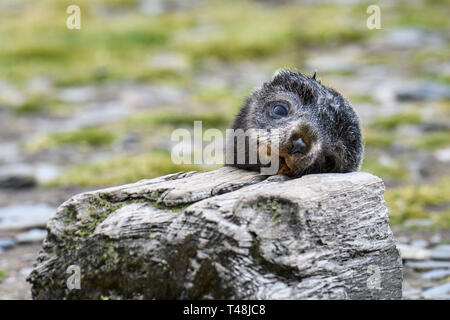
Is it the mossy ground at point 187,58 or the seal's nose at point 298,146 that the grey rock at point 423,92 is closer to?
the mossy ground at point 187,58

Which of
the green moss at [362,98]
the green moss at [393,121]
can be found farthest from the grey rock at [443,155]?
the green moss at [362,98]

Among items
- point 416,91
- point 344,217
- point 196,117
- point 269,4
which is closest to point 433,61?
point 416,91

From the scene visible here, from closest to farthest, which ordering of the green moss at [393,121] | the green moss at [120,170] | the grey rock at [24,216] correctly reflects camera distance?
1. the grey rock at [24,216]
2. the green moss at [120,170]
3. the green moss at [393,121]

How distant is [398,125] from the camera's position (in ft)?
43.3

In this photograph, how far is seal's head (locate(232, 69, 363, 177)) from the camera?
5.36 m

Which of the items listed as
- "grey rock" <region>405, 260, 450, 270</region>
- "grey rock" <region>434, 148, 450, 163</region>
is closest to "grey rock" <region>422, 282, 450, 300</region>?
"grey rock" <region>405, 260, 450, 270</region>

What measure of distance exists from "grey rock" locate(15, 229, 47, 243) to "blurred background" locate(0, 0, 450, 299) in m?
0.02

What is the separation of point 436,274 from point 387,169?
4037 millimetres

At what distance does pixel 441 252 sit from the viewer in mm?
7477

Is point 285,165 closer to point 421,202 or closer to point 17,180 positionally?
point 421,202

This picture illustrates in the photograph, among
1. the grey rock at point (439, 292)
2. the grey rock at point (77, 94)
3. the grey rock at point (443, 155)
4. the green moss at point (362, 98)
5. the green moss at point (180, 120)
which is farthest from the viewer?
the grey rock at point (77, 94)

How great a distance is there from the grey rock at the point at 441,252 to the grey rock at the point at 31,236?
425 cm

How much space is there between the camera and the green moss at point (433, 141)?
1202cm
